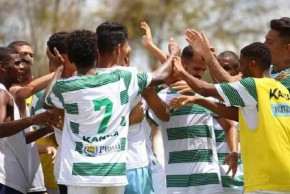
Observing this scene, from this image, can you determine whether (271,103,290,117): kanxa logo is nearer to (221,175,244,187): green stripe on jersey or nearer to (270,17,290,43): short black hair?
(270,17,290,43): short black hair

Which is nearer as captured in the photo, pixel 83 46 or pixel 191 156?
pixel 83 46

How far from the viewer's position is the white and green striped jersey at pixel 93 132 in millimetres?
7574

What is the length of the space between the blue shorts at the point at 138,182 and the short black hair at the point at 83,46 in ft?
3.57

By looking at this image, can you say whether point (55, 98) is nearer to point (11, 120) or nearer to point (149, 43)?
point (11, 120)

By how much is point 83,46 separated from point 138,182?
1310 millimetres

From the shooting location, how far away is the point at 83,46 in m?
7.62

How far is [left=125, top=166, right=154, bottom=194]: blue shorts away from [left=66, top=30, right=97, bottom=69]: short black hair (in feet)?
3.57

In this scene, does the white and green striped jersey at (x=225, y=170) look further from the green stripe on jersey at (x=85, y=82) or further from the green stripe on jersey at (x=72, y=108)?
the green stripe on jersey at (x=72, y=108)

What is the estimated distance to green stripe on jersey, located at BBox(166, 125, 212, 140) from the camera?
30.5 feet

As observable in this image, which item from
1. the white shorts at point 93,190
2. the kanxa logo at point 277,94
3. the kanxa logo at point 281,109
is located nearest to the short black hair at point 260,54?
the kanxa logo at point 277,94

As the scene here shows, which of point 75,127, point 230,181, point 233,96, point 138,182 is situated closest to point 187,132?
point 230,181

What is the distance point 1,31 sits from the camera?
83.9 ft

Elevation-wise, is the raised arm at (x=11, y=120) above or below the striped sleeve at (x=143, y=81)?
below

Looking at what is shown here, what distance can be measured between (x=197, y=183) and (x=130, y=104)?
5.56 ft
